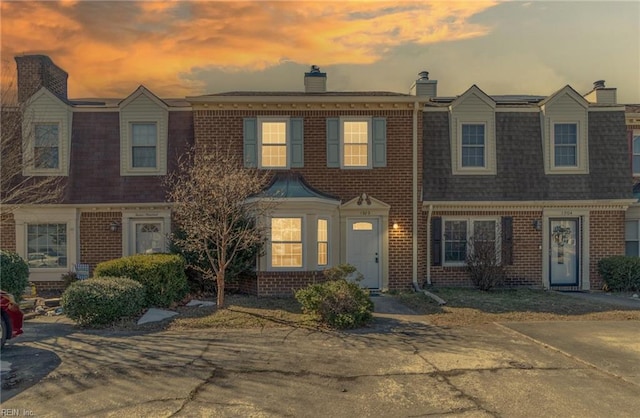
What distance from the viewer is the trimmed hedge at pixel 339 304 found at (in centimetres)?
960

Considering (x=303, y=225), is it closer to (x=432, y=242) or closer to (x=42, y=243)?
(x=432, y=242)

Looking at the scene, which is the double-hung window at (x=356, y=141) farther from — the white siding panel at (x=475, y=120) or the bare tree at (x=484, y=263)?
the bare tree at (x=484, y=263)

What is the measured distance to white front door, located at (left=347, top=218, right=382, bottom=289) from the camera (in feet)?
48.8

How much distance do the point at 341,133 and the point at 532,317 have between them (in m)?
7.68

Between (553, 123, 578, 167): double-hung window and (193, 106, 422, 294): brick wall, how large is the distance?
5182 millimetres

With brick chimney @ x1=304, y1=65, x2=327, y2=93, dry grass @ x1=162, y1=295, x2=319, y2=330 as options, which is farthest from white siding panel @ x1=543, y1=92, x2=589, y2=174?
dry grass @ x1=162, y1=295, x2=319, y2=330

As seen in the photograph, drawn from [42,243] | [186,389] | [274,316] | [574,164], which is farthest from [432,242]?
[42,243]

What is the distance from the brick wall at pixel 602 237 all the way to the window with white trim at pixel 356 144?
7904mm

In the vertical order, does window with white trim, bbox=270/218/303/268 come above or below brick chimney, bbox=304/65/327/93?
below

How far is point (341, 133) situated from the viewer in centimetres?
1485

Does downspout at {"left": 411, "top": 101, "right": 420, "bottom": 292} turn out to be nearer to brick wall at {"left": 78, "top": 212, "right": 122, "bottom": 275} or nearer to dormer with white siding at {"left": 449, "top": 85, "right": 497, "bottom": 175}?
dormer with white siding at {"left": 449, "top": 85, "right": 497, "bottom": 175}

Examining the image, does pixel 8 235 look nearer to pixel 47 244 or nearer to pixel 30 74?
pixel 47 244

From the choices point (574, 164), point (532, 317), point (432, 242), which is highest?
point (574, 164)

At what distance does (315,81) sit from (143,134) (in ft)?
20.2
